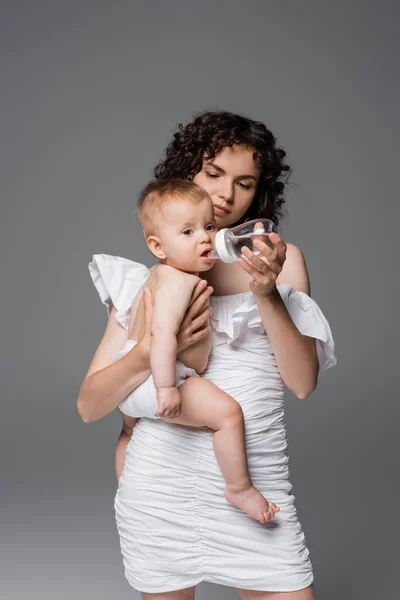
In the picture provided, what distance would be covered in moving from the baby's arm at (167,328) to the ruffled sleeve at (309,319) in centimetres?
33

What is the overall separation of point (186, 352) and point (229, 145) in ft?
2.30

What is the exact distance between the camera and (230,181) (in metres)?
2.72

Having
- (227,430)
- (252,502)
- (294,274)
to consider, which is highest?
(294,274)

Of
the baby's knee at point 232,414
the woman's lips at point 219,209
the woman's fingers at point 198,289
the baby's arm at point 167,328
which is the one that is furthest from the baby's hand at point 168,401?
the woman's lips at point 219,209

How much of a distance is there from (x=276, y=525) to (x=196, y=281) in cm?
71

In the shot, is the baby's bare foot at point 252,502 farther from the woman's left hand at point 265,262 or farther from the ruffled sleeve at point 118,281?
the ruffled sleeve at point 118,281

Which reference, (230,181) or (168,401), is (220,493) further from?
(230,181)

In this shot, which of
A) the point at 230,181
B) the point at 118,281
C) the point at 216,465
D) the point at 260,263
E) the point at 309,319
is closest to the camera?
the point at 260,263

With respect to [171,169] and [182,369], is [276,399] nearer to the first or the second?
[182,369]

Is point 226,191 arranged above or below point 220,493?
above

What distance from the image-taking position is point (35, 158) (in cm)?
592

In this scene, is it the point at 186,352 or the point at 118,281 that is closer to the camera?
the point at 186,352

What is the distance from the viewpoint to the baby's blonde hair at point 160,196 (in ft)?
7.97

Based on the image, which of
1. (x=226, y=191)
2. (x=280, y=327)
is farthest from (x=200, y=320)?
(x=226, y=191)
